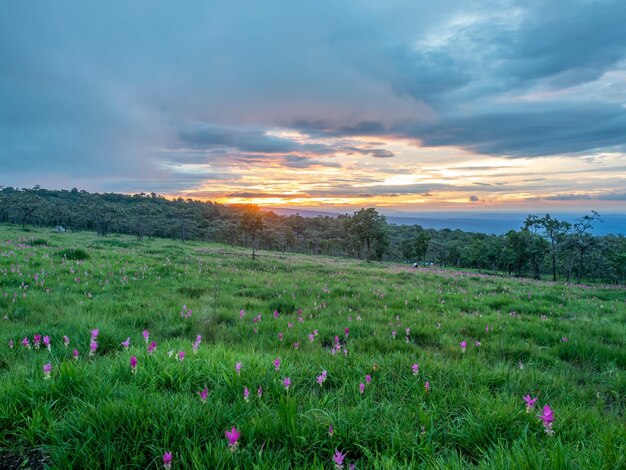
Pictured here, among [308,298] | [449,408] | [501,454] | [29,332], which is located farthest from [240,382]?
[308,298]

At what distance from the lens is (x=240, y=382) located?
3795 millimetres

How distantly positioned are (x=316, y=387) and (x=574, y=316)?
9.70 metres

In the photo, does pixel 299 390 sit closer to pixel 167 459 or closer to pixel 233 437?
pixel 233 437

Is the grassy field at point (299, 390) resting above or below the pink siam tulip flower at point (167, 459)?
below

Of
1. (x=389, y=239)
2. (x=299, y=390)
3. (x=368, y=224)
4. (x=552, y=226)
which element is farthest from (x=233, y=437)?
(x=389, y=239)

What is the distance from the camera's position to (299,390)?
3.86 metres

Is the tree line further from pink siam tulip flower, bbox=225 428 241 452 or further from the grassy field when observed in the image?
pink siam tulip flower, bbox=225 428 241 452

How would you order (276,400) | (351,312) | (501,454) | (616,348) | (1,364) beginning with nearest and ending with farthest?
(501,454)
(276,400)
(1,364)
(616,348)
(351,312)

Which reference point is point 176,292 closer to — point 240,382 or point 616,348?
point 240,382

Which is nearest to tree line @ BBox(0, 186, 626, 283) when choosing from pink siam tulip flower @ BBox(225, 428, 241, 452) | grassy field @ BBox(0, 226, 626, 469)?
grassy field @ BBox(0, 226, 626, 469)

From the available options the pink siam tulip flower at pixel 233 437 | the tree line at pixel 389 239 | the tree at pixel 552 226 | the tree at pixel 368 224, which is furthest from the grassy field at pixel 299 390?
the tree at pixel 368 224

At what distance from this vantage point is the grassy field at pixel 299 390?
2719 mm

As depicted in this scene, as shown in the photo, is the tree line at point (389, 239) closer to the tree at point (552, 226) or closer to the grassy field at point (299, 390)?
the tree at point (552, 226)

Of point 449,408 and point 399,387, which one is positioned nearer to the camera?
point 449,408
